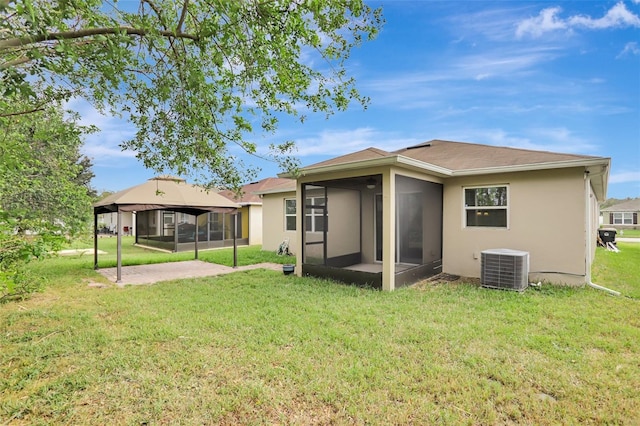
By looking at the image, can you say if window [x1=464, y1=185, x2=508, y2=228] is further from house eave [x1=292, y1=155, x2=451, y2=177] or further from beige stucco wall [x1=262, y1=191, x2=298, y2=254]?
beige stucco wall [x1=262, y1=191, x2=298, y2=254]

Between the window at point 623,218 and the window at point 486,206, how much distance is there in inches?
1620

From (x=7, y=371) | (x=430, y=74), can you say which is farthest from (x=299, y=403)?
(x=430, y=74)

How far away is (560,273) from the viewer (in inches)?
260

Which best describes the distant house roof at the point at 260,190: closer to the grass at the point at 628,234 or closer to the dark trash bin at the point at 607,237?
the dark trash bin at the point at 607,237

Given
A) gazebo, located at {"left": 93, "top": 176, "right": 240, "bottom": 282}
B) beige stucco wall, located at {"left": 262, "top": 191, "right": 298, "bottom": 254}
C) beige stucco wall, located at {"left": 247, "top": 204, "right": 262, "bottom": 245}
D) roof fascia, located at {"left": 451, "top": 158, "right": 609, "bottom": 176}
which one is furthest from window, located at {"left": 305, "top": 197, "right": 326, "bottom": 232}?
beige stucco wall, located at {"left": 247, "top": 204, "right": 262, "bottom": 245}

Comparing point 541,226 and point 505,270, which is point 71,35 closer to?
point 505,270

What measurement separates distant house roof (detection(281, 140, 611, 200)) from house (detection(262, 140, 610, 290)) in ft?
0.07

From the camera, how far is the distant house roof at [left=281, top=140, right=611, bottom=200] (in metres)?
6.07

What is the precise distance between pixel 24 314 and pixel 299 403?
17.0ft

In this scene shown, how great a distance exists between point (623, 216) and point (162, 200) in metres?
47.4

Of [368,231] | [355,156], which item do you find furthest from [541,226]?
[355,156]

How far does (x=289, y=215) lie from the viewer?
511 inches

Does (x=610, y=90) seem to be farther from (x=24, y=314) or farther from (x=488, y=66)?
(x=24, y=314)

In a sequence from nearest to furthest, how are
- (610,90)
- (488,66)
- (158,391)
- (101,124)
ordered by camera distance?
(158,391)
(101,124)
(488,66)
(610,90)
